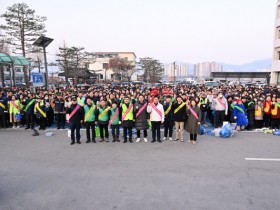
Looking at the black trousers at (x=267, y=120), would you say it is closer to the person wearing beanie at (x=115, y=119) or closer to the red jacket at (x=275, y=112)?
the red jacket at (x=275, y=112)

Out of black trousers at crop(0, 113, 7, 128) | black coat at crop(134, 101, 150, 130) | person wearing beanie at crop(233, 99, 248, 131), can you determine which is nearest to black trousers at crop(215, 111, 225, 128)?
person wearing beanie at crop(233, 99, 248, 131)

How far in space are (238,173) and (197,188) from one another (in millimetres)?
1373

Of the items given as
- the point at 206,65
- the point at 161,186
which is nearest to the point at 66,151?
the point at 161,186

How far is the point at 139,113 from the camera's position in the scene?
308 inches

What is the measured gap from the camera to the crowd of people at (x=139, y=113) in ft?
25.5

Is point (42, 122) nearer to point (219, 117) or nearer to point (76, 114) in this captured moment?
point (76, 114)

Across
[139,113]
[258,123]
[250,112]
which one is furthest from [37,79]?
[258,123]

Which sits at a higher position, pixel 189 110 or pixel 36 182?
pixel 189 110

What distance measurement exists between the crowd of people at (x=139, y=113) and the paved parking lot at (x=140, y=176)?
A: 663mm

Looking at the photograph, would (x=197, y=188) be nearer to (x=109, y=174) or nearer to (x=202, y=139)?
(x=109, y=174)

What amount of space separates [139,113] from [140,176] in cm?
311

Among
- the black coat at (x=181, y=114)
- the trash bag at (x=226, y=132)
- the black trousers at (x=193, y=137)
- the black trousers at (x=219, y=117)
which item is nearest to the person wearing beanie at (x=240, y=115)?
the black trousers at (x=219, y=117)

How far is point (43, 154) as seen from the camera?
6.64m

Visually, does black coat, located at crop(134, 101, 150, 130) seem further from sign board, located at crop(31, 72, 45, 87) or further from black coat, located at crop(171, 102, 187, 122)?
sign board, located at crop(31, 72, 45, 87)
